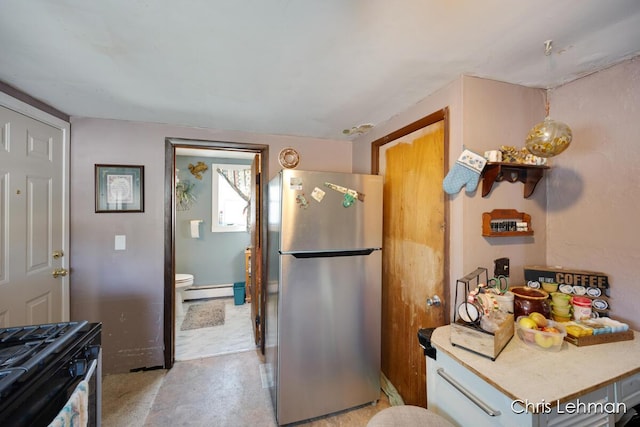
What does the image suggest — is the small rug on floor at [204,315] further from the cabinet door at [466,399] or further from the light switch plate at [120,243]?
the cabinet door at [466,399]

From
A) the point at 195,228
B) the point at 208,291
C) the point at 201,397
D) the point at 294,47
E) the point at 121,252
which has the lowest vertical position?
the point at 201,397

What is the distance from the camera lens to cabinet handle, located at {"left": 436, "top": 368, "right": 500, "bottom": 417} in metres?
0.86

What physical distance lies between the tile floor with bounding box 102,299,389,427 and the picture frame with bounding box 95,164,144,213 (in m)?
1.41

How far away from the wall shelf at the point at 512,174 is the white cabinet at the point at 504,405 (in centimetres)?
87

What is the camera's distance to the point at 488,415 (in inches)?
35.0

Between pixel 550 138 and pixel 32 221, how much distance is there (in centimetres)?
303

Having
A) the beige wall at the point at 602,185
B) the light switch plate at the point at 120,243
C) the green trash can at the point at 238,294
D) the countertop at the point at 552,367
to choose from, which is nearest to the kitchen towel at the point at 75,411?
the countertop at the point at 552,367

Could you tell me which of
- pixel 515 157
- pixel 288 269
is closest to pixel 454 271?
pixel 515 157

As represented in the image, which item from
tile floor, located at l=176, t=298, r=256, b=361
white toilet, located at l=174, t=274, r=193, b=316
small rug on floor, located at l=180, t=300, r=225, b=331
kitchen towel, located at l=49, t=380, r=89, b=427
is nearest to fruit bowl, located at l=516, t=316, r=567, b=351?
kitchen towel, located at l=49, t=380, r=89, b=427

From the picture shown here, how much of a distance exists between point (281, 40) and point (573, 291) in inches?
74.0

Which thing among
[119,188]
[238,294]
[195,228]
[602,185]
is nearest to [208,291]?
[238,294]

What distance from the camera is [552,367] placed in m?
0.90

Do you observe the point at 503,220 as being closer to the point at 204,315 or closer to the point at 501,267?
the point at 501,267

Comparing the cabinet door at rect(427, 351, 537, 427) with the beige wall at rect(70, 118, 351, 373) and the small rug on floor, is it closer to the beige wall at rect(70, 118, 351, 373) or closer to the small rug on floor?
the beige wall at rect(70, 118, 351, 373)
